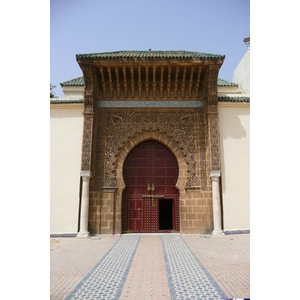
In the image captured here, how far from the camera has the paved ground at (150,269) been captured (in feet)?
8.18

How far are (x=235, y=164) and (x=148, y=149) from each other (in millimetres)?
2230

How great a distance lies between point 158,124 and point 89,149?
185cm

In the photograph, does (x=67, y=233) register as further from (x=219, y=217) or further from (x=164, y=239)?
(x=219, y=217)

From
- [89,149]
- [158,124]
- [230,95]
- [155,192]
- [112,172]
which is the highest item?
[230,95]

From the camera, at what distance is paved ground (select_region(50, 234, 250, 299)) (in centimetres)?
249

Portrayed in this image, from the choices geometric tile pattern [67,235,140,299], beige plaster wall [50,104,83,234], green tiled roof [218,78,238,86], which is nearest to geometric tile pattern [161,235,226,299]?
geometric tile pattern [67,235,140,299]

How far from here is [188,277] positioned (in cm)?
293

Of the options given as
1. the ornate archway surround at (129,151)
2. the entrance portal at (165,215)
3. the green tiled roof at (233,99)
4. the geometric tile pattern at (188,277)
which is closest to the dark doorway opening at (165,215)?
the entrance portal at (165,215)

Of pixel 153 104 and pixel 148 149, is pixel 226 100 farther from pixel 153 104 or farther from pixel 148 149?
pixel 148 149

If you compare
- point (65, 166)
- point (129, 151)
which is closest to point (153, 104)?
point (129, 151)

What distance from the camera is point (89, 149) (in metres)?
6.30

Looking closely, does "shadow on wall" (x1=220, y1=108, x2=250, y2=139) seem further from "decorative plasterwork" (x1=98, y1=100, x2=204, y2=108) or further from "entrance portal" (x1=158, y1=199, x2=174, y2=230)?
"entrance portal" (x1=158, y1=199, x2=174, y2=230)

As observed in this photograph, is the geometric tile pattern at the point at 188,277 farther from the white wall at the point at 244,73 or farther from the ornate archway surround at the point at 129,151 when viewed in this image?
the white wall at the point at 244,73
